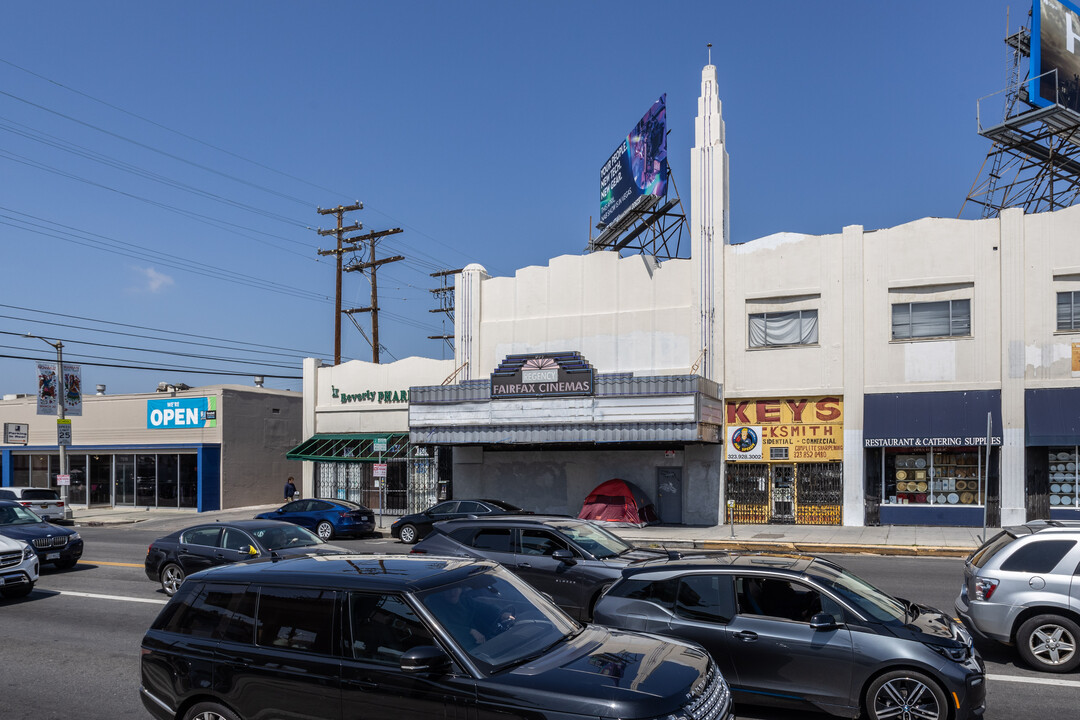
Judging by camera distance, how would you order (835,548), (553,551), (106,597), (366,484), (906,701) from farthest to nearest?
(366,484) → (835,548) → (106,597) → (553,551) → (906,701)

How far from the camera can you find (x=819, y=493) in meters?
25.7

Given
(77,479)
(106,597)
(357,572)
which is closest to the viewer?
(357,572)

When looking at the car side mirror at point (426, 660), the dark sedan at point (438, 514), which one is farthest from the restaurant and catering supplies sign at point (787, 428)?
the car side mirror at point (426, 660)

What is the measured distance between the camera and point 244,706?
5.83 metres

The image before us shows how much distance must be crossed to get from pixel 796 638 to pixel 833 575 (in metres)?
0.96

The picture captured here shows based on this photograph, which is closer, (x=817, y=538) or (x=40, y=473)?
(x=817, y=538)

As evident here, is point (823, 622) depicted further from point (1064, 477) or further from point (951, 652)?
point (1064, 477)

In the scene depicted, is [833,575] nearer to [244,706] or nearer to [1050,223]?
[244,706]

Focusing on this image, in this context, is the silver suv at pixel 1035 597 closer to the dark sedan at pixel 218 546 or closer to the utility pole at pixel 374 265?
the dark sedan at pixel 218 546

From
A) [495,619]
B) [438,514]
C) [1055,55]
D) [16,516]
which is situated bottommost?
[438,514]

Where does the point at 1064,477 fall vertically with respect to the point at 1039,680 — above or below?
above

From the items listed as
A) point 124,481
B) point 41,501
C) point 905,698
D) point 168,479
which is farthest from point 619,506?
point 124,481

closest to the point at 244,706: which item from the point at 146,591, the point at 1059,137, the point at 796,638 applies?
the point at 796,638

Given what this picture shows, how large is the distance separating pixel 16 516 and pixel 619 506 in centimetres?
1632
